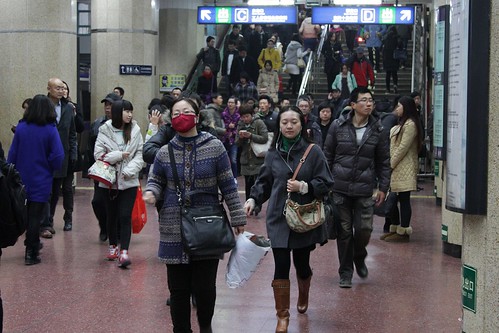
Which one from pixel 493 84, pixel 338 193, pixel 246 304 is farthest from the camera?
pixel 338 193

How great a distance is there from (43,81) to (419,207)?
6344 millimetres

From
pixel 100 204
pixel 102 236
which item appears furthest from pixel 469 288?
pixel 102 236

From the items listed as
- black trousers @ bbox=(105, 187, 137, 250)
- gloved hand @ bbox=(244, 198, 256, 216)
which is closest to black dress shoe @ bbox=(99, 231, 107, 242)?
black trousers @ bbox=(105, 187, 137, 250)

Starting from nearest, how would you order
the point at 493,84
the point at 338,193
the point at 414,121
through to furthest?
the point at 493,84
the point at 338,193
the point at 414,121

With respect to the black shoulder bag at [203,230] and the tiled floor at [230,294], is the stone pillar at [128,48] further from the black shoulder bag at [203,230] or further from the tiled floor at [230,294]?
the black shoulder bag at [203,230]

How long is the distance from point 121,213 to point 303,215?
10.8 feet

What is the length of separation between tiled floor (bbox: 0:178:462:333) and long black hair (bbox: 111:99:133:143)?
1.35m

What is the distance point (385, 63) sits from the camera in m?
25.5

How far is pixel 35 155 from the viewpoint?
1020 cm

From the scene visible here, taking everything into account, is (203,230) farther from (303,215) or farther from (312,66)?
(312,66)

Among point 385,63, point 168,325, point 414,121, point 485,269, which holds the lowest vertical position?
point 168,325

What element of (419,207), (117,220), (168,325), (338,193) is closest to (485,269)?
(168,325)

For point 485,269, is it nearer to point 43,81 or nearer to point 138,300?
point 138,300

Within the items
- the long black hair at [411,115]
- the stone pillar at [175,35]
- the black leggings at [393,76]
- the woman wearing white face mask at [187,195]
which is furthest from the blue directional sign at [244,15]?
the woman wearing white face mask at [187,195]
